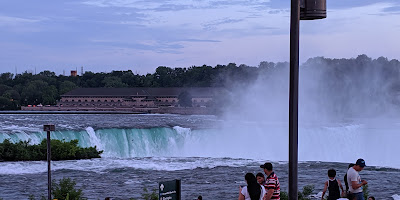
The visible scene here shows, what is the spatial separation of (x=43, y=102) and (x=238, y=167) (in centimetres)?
16978

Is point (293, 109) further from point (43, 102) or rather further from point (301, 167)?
point (43, 102)

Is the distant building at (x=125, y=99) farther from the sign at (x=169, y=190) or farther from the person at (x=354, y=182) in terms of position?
A: the sign at (x=169, y=190)

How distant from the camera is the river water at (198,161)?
27.2 metres

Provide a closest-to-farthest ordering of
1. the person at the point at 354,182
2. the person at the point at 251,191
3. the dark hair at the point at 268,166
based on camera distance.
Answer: the person at the point at 251,191, the dark hair at the point at 268,166, the person at the point at 354,182

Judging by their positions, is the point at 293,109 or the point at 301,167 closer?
the point at 293,109

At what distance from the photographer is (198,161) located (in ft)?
126

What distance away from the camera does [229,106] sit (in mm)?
119625

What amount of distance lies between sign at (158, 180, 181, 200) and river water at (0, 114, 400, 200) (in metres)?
15.6

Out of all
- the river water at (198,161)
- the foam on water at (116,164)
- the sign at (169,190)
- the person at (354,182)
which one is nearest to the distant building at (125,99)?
the river water at (198,161)

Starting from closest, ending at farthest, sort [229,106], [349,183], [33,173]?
[349,183]
[33,173]
[229,106]

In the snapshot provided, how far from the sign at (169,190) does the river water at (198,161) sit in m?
15.6

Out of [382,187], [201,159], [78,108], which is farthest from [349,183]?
[78,108]

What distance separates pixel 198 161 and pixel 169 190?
97.6ft

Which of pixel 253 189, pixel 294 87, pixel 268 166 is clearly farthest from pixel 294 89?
pixel 268 166
